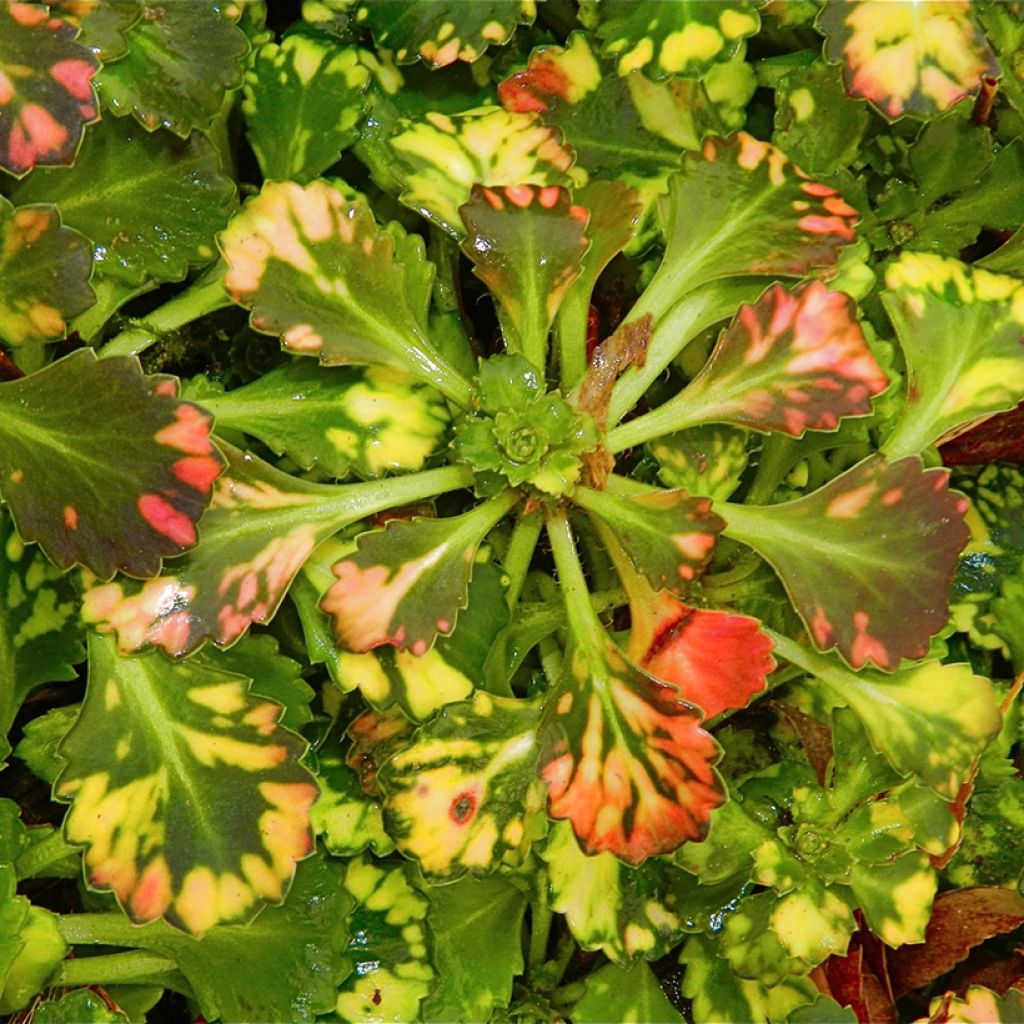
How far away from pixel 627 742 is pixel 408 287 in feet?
1.40

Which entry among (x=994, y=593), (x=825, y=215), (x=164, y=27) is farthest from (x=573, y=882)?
(x=164, y=27)

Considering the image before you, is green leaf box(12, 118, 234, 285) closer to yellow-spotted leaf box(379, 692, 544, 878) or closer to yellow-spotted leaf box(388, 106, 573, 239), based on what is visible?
yellow-spotted leaf box(388, 106, 573, 239)

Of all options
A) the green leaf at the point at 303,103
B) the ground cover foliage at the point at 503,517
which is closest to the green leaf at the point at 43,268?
the ground cover foliage at the point at 503,517

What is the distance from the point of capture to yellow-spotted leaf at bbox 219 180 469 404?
3.22 feet

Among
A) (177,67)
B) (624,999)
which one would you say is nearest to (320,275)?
(177,67)

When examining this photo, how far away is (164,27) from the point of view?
1.04 metres

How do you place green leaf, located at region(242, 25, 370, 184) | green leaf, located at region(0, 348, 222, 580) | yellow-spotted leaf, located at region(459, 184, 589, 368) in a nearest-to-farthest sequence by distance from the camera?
green leaf, located at region(0, 348, 222, 580), yellow-spotted leaf, located at region(459, 184, 589, 368), green leaf, located at region(242, 25, 370, 184)

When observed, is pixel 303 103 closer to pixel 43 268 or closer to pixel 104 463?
pixel 43 268

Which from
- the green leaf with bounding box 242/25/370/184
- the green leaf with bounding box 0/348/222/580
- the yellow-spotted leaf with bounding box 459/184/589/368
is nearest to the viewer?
the green leaf with bounding box 0/348/222/580

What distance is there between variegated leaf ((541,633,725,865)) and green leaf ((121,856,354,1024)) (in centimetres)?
26

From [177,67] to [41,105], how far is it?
5.7 inches

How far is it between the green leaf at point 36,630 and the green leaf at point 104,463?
113 millimetres

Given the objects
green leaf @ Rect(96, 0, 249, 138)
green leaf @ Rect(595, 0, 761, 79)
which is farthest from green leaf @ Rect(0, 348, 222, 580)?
green leaf @ Rect(595, 0, 761, 79)

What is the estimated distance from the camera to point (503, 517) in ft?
3.61
